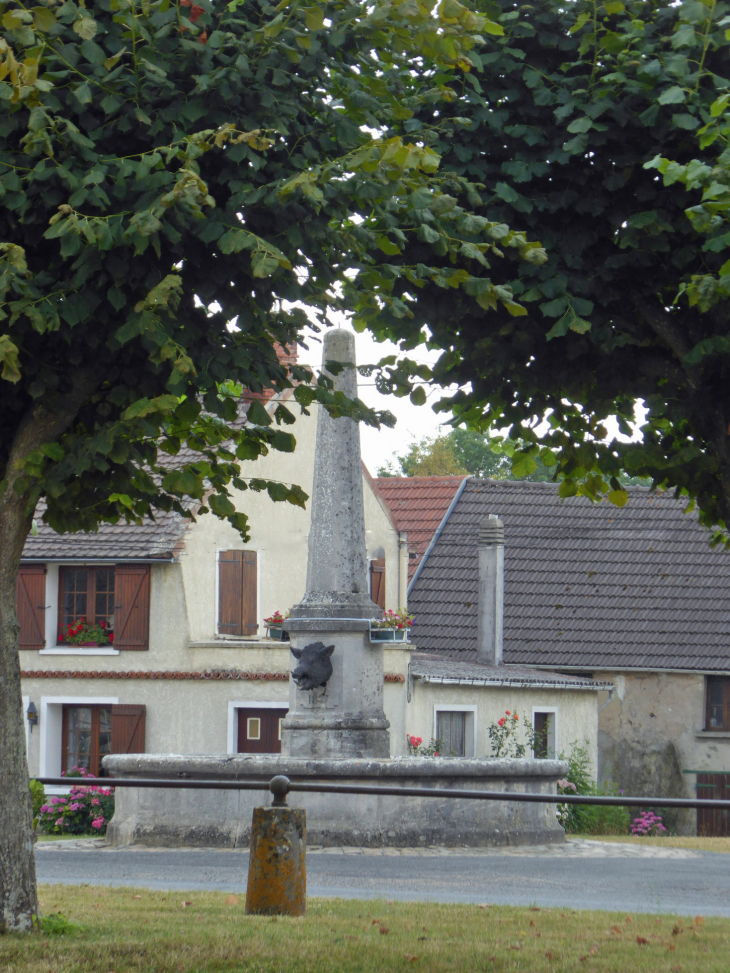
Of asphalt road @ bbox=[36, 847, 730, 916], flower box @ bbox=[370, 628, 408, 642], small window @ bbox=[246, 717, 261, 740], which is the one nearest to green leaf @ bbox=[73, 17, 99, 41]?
asphalt road @ bbox=[36, 847, 730, 916]

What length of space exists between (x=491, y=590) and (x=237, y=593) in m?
5.23

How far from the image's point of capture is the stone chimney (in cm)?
2477

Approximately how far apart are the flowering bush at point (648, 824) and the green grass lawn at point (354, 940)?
13308 mm

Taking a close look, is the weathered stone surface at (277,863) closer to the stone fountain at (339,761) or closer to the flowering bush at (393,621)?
the stone fountain at (339,761)

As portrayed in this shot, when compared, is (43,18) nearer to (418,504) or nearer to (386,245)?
(386,245)

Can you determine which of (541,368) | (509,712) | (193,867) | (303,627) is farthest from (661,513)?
(541,368)

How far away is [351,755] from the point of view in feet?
44.7

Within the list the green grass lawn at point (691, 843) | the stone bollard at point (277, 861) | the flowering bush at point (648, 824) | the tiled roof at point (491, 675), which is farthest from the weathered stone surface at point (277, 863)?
the flowering bush at point (648, 824)

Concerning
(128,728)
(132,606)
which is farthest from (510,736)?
(132,606)

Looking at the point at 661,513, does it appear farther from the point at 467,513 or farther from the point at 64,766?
the point at 64,766

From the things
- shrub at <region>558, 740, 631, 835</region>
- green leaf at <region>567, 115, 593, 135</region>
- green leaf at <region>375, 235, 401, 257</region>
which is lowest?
shrub at <region>558, 740, 631, 835</region>

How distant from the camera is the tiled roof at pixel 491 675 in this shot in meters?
21.9

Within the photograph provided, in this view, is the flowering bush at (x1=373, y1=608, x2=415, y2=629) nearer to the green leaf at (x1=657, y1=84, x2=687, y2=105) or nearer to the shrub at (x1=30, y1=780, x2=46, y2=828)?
the shrub at (x1=30, y1=780, x2=46, y2=828)

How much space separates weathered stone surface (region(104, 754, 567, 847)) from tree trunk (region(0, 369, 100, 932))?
6301mm
